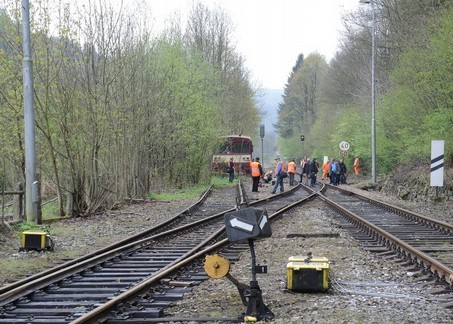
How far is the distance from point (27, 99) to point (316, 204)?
11.1 m

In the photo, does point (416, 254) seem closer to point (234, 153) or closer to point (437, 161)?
point (437, 161)

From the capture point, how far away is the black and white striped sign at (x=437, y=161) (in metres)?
18.6

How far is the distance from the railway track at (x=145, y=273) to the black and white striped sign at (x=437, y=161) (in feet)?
14.1

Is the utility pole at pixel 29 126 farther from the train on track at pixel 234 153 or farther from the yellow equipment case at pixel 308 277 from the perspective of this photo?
the train on track at pixel 234 153

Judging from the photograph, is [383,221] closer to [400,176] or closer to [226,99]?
[400,176]

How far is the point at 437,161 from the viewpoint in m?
18.6

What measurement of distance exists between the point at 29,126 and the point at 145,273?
23.1 feet

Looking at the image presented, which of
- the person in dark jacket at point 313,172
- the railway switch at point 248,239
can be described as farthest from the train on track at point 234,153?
the railway switch at point 248,239

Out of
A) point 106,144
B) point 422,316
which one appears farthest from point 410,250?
point 106,144

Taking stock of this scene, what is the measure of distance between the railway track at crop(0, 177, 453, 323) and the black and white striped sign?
14.1ft

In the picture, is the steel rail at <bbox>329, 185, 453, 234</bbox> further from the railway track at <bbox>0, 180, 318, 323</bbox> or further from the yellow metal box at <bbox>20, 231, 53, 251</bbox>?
the yellow metal box at <bbox>20, 231, 53, 251</bbox>

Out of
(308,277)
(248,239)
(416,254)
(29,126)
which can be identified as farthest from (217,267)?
(29,126)

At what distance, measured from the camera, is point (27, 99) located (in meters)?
14.1

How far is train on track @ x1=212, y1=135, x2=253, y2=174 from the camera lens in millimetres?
39997
